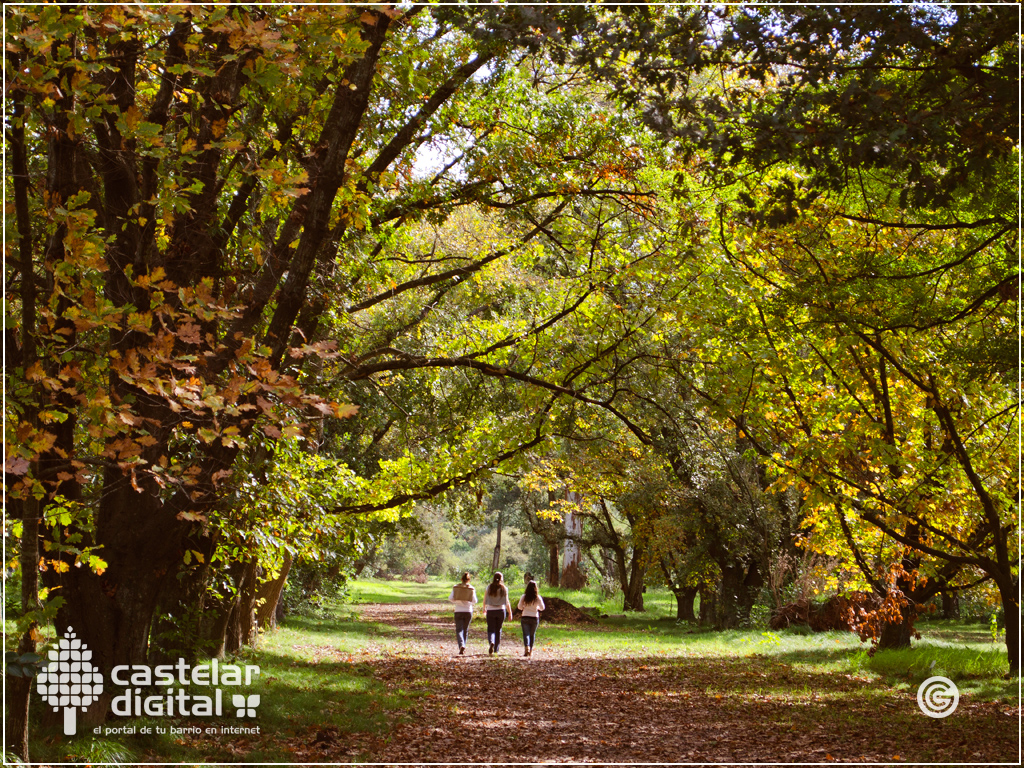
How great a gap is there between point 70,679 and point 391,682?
622 cm

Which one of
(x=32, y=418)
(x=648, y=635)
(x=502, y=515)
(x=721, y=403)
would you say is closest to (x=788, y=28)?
(x=721, y=403)

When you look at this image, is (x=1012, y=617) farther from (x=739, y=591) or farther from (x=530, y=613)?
(x=739, y=591)

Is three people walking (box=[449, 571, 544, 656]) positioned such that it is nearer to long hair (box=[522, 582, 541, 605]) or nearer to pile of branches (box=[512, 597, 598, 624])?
long hair (box=[522, 582, 541, 605])

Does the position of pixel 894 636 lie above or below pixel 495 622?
below

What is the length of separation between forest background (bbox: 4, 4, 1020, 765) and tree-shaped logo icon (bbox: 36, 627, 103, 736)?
0.14m

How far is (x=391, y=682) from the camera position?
12344mm

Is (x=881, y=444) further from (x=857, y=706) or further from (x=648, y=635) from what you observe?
(x=648, y=635)

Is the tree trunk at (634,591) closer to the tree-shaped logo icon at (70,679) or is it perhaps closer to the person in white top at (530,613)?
the person in white top at (530,613)

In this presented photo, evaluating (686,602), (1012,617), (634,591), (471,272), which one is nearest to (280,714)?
(471,272)

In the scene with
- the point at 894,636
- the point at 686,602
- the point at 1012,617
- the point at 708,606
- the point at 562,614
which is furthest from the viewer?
the point at 562,614

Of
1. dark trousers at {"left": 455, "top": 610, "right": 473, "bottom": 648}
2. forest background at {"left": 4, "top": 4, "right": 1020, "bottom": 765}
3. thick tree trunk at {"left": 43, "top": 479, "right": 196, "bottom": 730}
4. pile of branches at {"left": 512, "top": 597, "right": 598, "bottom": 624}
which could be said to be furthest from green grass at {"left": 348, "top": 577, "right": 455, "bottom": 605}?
thick tree trunk at {"left": 43, "top": 479, "right": 196, "bottom": 730}

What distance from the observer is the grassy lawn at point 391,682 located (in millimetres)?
7230

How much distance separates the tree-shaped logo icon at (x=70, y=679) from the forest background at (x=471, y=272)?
143 millimetres

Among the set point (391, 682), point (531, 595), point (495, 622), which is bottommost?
point (391, 682)
